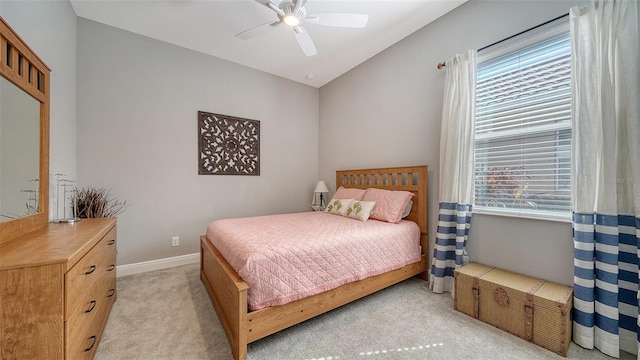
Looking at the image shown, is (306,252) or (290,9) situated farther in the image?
(290,9)

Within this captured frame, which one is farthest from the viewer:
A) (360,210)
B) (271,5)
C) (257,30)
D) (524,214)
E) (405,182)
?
(405,182)

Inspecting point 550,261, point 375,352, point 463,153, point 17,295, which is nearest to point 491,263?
point 550,261

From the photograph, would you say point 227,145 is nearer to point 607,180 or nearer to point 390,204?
point 390,204

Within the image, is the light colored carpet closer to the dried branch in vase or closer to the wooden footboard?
the wooden footboard

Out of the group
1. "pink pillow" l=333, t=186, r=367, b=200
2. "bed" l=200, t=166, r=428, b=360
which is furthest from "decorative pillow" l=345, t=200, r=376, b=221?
"bed" l=200, t=166, r=428, b=360

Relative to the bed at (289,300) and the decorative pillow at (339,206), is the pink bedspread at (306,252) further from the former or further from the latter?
the decorative pillow at (339,206)

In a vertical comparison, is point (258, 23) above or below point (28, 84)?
above

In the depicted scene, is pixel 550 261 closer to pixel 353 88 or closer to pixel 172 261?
pixel 353 88

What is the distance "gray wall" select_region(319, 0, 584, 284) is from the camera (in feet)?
6.21

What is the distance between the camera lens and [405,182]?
9.65 feet

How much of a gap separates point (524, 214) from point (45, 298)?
3.00m

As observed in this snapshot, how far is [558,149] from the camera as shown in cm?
184

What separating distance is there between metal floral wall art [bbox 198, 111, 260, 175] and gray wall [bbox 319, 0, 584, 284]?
1.30 metres

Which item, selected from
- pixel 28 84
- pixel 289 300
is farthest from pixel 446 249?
pixel 28 84
